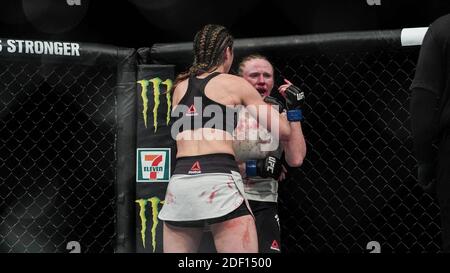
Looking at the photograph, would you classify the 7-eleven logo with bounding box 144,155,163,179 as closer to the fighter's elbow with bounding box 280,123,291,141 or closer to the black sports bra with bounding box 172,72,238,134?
the black sports bra with bounding box 172,72,238,134

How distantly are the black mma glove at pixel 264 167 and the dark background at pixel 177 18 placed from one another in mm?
1951

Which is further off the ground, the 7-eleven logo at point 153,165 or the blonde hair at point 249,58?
the blonde hair at point 249,58

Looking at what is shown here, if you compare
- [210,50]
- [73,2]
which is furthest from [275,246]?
[73,2]

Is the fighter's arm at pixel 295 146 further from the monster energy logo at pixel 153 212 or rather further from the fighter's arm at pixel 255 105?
the monster energy logo at pixel 153 212

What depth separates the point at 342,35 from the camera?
3381 mm

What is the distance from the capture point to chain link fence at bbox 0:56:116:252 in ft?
14.3

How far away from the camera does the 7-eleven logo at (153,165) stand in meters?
3.38

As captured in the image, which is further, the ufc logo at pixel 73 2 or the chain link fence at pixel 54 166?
the ufc logo at pixel 73 2

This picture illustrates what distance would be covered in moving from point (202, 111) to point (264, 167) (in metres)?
0.44

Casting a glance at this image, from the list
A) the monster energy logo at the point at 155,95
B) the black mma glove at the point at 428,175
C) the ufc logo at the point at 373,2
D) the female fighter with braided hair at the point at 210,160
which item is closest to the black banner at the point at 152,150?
the monster energy logo at the point at 155,95

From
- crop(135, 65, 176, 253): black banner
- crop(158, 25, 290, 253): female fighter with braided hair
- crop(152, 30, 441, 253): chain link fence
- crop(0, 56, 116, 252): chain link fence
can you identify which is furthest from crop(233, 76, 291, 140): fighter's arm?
crop(0, 56, 116, 252): chain link fence

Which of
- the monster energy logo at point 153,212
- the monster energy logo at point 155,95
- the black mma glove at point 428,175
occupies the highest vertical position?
the monster energy logo at point 155,95

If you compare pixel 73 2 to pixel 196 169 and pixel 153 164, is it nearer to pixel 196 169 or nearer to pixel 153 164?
pixel 153 164

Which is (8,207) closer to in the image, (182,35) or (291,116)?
(182,35)
